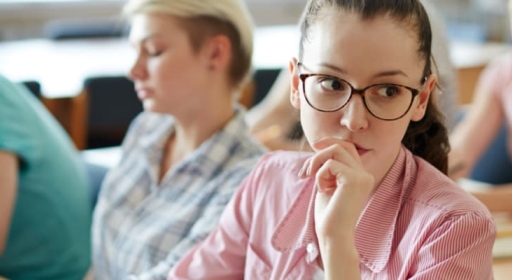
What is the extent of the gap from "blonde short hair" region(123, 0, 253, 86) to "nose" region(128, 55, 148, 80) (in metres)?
0.11

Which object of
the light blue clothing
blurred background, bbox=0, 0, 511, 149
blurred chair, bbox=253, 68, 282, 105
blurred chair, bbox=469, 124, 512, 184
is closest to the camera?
the light blue clothing

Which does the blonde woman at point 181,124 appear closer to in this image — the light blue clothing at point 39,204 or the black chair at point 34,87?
the light blue clothing at point 39,204

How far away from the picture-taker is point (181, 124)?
6.26 feet

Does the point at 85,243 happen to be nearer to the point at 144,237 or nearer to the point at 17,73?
the point at 144,237

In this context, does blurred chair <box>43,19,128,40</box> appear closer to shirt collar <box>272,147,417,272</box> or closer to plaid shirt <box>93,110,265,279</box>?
plaid shirt <box>93,110,265,279</box>

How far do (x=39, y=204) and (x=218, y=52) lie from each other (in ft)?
1.74

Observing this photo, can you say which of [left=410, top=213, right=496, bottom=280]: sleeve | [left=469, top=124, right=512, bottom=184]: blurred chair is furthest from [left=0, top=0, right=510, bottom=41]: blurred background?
[left=410, top=213, right=496, bottom=280]: sleeve

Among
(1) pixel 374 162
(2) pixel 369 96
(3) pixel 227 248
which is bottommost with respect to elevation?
(3) pixel 227 248

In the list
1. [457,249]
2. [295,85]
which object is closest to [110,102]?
[295,85]

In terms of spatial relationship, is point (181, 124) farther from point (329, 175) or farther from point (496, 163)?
point (496, 163)

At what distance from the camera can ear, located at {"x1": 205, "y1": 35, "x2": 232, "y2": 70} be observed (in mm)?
1841

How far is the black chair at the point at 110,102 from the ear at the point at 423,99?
223 cm

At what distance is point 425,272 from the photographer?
1104mm

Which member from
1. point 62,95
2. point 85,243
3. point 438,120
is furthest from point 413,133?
point 62,95
